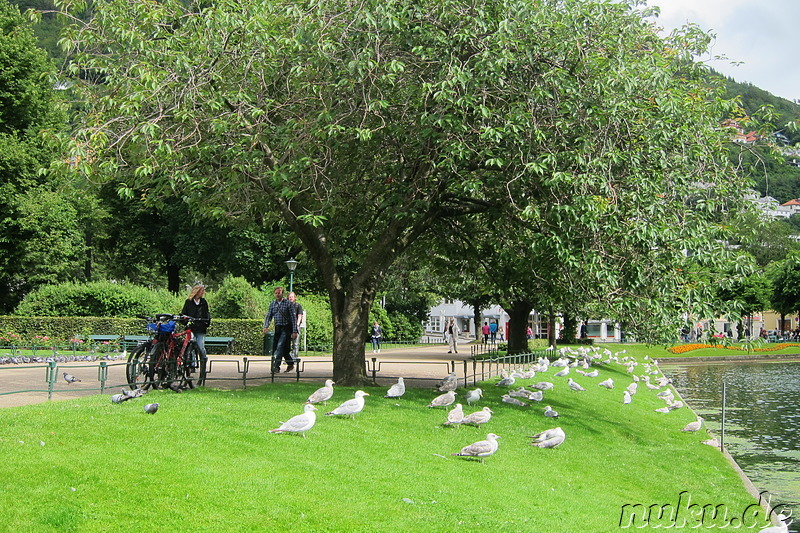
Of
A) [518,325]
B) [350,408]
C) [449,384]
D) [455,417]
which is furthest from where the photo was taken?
[518,325]

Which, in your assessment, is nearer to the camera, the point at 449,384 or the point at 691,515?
the point at 691,515

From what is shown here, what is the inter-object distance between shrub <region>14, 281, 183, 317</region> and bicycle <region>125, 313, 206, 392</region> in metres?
23.0

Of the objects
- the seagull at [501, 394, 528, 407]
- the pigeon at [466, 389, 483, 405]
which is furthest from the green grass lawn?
the seagull at [501, 394, 528, 407]

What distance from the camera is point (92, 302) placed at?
37.0 m

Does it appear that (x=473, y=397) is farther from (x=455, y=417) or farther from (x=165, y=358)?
(x=165, y=358)

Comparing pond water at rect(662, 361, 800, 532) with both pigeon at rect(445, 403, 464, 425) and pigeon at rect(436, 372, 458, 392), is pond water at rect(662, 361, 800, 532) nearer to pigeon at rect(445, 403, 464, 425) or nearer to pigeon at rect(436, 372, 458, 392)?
pigeon at rect(445, 403, 464, 425)

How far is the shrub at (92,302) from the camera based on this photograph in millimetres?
36250

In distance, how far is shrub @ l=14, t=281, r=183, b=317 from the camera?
119 feet

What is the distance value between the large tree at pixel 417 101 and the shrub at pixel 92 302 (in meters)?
23.1

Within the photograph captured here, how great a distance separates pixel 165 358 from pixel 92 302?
25.3 meters

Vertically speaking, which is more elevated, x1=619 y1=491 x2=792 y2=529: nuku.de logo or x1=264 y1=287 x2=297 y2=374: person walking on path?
x1=264 y1=287 x2=297 y2=374: person walking on path

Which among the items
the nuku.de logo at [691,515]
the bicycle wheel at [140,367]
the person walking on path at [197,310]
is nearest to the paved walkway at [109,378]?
the bicycle wheel at [140,367]

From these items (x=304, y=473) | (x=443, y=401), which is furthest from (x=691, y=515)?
(x=304, y=473)

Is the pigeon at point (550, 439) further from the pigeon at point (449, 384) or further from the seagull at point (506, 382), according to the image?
the seagull at point (506, 382)
